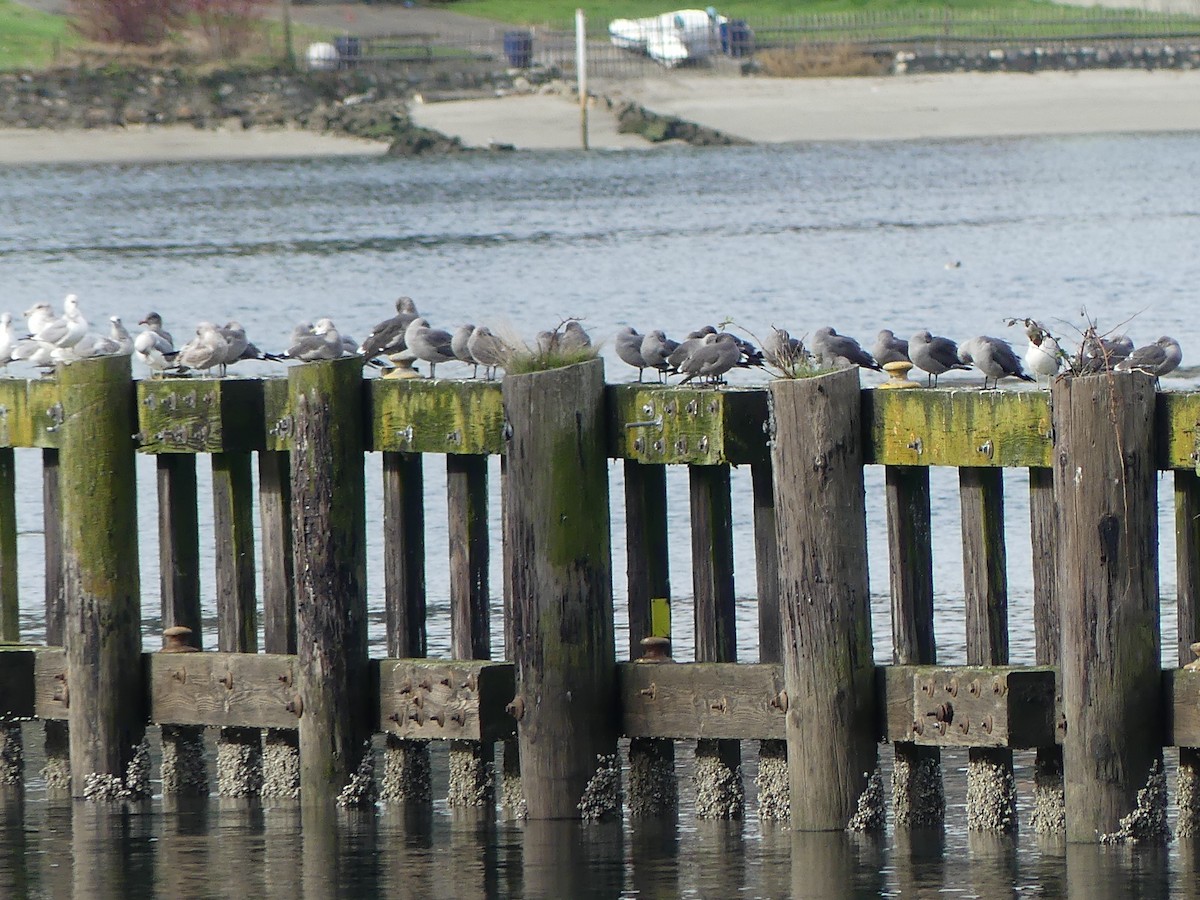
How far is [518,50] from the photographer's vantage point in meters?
97.8

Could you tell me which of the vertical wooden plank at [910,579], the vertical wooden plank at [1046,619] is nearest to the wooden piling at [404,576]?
the vertical wooden plank at [910,579]

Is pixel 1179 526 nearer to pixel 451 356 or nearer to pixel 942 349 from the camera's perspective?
pixel 942 349

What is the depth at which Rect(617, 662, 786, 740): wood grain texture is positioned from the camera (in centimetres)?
847

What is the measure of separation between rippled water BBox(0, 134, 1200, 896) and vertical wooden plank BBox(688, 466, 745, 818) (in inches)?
7.4

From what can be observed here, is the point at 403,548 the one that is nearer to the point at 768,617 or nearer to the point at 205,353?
the point at 768,617

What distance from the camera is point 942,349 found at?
42.2 ft

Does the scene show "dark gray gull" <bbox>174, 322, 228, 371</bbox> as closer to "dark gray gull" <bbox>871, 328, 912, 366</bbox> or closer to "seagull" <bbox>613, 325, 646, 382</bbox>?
"seagull" <bbox>613, 325, 646, 382</bbox>

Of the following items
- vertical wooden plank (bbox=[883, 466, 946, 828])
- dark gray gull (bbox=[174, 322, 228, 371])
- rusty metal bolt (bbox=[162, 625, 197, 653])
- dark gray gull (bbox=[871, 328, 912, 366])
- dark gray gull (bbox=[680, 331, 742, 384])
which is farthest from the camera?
dark gray gull (bbox=[174, 322, 228, 371])

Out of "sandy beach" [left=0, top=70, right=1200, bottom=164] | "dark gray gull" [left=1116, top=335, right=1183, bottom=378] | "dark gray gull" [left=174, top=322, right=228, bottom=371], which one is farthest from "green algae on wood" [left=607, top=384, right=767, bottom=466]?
"sandy beach" [left=0, top=70, right=1200, bottom=164]

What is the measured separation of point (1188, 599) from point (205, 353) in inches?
283

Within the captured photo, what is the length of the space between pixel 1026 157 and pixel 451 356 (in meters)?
75.0

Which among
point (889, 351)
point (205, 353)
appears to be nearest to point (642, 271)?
point (205, 353)

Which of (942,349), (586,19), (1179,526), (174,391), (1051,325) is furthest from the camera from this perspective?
(586,19)

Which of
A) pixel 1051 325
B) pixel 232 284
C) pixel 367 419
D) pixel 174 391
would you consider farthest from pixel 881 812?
pixel 232 284
